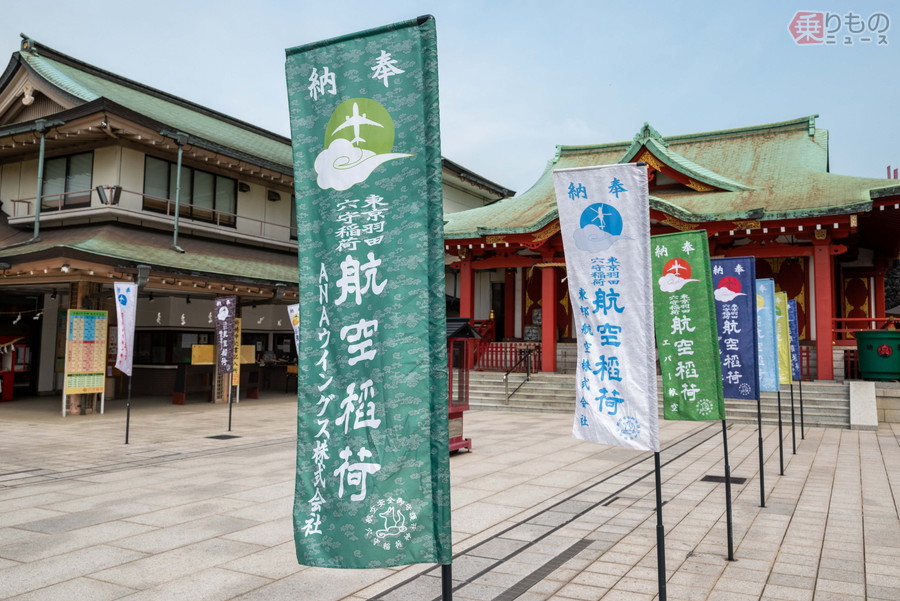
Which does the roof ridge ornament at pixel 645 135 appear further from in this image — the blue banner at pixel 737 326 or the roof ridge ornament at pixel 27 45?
the roof ridge ornament at pixel 27 45

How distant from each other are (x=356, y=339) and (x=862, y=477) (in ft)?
30.5

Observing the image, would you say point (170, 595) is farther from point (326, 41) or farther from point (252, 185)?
point (252, 185)

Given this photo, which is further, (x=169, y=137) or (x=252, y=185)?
(x=252, y=185)

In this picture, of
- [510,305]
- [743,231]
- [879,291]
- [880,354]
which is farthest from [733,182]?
[510,305]

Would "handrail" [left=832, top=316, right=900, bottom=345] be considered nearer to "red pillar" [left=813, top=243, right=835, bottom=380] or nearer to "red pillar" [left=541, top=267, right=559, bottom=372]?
"red pillar" [left=813, top=243, right=835, bottom=380]

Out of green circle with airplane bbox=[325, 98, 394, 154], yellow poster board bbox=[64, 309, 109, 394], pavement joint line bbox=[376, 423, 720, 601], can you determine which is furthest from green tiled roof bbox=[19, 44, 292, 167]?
green circle with airplane bbox=[325, 98, 394, 154]

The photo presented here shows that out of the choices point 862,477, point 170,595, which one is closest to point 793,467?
point 862,477

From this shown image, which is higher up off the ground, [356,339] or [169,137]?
[169,137]

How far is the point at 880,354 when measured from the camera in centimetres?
1528

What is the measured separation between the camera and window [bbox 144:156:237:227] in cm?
1875

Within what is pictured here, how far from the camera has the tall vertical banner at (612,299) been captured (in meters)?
4.46

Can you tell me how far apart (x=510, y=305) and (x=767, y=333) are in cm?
1547

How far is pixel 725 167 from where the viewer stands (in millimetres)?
22688

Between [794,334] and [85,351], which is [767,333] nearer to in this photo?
[794,334]
